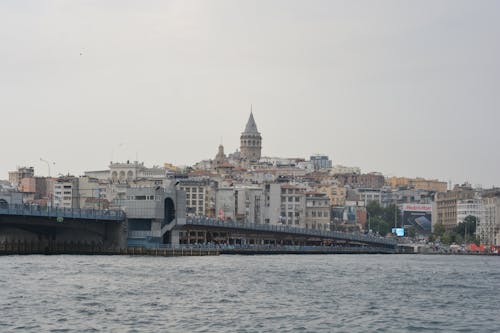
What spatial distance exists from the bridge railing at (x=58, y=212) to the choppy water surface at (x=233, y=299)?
14720 mm

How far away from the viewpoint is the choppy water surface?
58375 millimetres

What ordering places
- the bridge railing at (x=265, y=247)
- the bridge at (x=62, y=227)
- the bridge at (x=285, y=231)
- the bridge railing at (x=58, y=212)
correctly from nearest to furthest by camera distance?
the bridge railing at (x=58, y=212) < the bridge at (x=62, y=227) < the bridge railing at (x=265, y=247) < the bridge at (x=285, y=231)

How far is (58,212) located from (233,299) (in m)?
59.3

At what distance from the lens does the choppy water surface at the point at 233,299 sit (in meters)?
58.4

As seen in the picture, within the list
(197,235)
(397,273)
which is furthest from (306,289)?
(197,235)

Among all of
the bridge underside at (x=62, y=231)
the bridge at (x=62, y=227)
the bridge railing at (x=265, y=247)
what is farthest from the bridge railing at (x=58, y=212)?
the bridge railing at (x=265, y=247)

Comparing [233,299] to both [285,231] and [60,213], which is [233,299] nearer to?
[60,213]

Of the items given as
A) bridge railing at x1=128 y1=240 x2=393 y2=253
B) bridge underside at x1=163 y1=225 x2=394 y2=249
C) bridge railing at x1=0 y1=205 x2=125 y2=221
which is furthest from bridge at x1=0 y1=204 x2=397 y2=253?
bridge underside at x1=163 y1=225 x2=394 y2=249

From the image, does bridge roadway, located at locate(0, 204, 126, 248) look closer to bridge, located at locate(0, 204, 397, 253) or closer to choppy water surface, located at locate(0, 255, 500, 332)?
bridge, located at locate(0, 204, 397, 253)

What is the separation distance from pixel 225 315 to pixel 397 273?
156ft

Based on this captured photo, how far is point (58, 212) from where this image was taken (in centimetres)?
12694

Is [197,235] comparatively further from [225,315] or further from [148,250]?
[225,315]

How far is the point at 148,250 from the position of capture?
13362cm

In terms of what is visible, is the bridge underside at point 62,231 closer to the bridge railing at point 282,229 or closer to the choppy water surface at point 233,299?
the bridge railing at point 282,229
